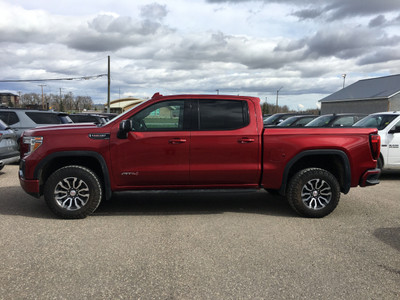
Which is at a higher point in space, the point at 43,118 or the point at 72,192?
the point at 43,118

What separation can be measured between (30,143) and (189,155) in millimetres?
2396

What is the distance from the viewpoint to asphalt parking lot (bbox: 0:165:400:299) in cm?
306

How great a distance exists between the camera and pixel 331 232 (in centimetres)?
461

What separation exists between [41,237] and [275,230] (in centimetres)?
316

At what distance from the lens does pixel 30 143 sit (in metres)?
4.96

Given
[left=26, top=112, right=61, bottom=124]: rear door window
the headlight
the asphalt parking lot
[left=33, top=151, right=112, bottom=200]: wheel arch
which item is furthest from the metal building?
the headlight

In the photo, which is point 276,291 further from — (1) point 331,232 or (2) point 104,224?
(2) point 104,224

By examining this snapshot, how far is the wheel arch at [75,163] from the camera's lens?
4879mm

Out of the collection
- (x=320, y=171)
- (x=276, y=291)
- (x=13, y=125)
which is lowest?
(x=276, y=291)

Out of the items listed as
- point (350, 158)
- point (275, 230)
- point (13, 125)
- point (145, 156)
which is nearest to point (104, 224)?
point (145, 156)

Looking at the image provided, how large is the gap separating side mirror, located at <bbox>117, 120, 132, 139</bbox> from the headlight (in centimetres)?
119

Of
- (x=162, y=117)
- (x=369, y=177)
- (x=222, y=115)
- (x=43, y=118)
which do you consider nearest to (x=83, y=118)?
(x=43, y=118)

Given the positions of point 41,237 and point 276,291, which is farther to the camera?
point 41,237

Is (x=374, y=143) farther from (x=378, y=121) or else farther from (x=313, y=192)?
(x=378, y=121)
